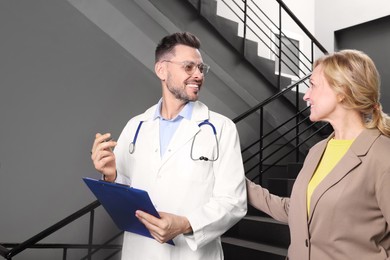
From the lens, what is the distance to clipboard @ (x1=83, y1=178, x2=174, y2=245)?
115 cm

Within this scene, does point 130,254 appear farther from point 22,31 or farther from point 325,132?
point 325,132

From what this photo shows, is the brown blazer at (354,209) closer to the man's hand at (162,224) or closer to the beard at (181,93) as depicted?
the man's hand at (162,224)

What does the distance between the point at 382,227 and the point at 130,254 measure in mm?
940

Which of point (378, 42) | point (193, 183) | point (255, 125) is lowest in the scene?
point (193, 183)

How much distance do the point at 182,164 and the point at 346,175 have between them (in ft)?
1.96

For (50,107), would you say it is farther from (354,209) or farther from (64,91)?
(354,209)

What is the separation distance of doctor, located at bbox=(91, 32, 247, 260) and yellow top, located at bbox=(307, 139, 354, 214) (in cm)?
26

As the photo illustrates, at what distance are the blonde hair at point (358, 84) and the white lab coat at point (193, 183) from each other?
439 mm

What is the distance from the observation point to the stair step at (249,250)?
8.35 feet

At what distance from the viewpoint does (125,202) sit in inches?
49.0

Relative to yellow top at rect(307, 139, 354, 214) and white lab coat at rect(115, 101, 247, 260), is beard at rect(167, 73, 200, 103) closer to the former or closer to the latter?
white lab coat at rect(115, 101, 247, 260)

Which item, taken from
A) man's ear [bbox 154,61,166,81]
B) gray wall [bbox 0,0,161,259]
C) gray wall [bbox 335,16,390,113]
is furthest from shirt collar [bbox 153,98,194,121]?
gray wall [bbox 335,16,390,113]

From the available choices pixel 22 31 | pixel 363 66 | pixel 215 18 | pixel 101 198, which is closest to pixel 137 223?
pixel 101 198

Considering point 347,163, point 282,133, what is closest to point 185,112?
point 347,163
